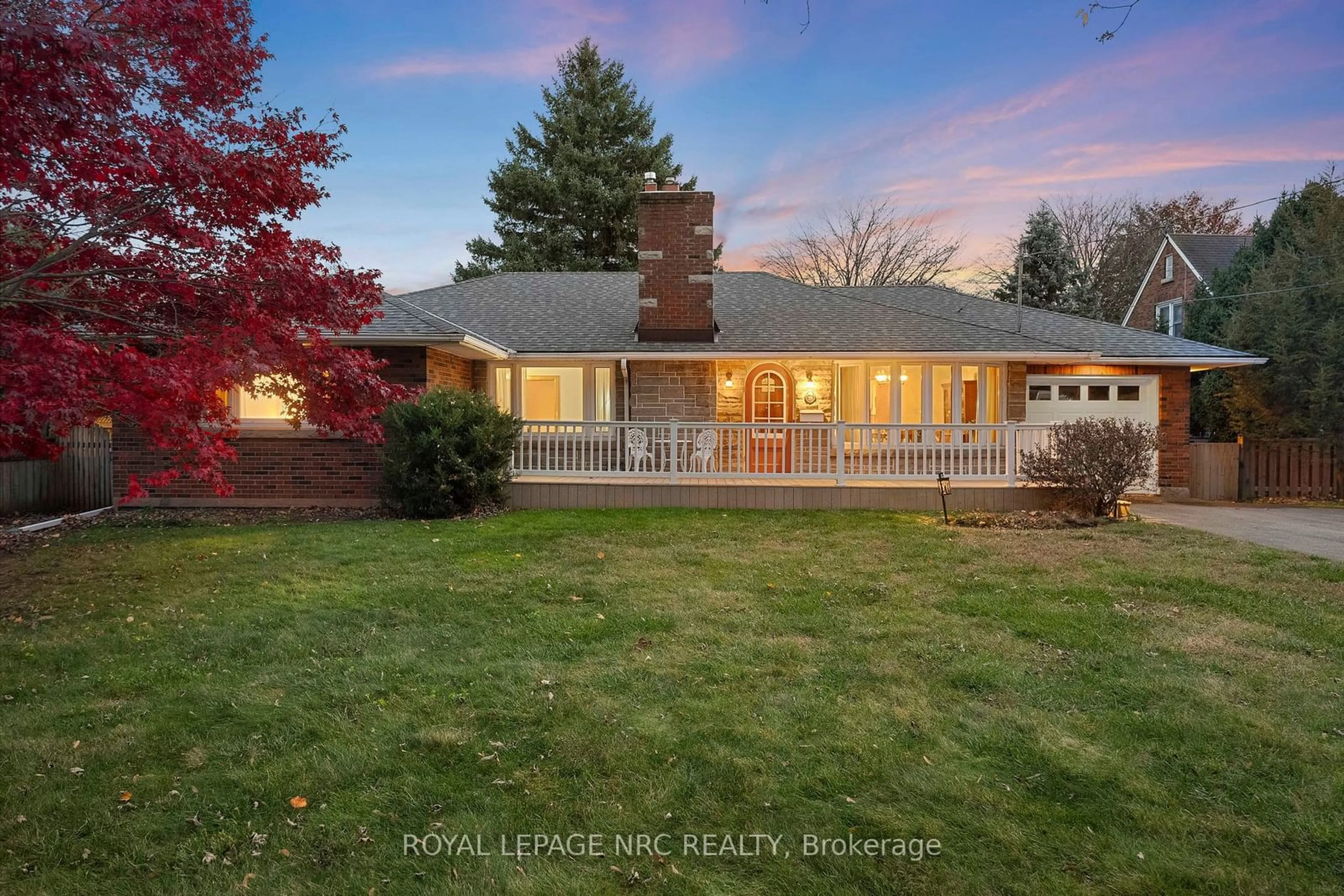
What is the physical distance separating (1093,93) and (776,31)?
8.11 metres

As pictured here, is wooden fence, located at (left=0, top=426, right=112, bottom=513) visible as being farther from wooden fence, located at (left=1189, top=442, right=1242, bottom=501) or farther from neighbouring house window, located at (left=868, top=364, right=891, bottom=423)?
wooden fence, located at (left=1189, top=442, right=1242, bottom=501)

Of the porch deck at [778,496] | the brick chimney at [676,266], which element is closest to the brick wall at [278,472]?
the porch deck at [778,496]

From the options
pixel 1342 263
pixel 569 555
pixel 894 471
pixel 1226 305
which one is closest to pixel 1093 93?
pixel 894 471

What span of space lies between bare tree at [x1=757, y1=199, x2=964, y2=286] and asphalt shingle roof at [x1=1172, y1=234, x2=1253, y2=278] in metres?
7.89

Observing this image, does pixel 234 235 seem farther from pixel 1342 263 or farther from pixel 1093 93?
pixel 1342 263

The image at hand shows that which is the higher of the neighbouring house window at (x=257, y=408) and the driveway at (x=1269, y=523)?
the neighbouring house window at (x=257, y=408)

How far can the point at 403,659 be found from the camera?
14.0 ft

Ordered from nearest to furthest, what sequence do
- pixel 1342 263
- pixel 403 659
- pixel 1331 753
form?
pixel 1331 753 < pixel 403 659 < pixel 1342 263

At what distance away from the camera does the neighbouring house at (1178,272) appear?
81.5 ft

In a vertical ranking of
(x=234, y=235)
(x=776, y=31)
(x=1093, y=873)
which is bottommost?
(x=1093, y=873)

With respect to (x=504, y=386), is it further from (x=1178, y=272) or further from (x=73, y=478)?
(x=1178, y=272)

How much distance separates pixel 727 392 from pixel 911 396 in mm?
4075

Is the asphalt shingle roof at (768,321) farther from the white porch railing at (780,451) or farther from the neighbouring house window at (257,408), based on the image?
the neighbouring house window at (257,408)

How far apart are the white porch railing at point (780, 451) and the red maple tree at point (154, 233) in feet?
17.2
